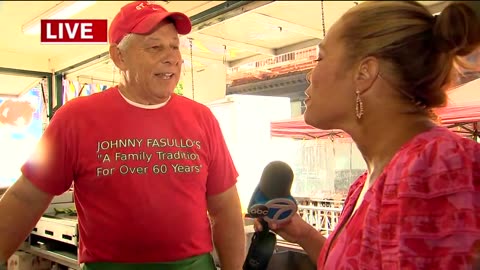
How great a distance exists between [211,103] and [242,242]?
2.59 meters

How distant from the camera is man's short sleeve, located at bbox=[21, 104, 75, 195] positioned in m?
1.31

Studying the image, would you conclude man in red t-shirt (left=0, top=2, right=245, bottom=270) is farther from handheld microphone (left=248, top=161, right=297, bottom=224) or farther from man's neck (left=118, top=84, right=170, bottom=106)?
handheld microphone (left=248, top=161, right=297, bottom=224)

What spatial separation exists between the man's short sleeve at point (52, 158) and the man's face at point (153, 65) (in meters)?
0.25

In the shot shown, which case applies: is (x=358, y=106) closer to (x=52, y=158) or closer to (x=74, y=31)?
(x=52, y=158)

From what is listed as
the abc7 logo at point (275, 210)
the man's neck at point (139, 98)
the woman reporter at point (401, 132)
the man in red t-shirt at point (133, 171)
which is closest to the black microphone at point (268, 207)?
the abc7 logo at point (275, 210)

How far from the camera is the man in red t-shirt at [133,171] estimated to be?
130 centimetres

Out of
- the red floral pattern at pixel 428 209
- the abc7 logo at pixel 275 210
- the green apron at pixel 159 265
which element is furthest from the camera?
the green apron at pixel 159 265

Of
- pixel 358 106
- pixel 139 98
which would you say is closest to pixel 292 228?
pixel 358 106

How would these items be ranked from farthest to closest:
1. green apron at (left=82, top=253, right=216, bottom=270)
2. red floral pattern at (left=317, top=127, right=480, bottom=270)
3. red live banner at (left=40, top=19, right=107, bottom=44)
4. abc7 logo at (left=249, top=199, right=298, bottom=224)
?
1. red live banner at (left=40, top=19, right=107, bottom=44)
2. green apron at (left=82, top=253, right=216, bottom=270)
3. abc7 logo at (left=249, top=199, right=298, bottom=224)
4. red floral pattern at (left=317, top=127, right=480, bottom=270)

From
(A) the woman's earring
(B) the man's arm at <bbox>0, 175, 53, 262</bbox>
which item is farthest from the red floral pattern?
(B) the man's arm at <bbox>0, 175, 53, 262</bbox>

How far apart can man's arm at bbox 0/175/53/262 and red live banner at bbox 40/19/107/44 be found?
97.2 inches

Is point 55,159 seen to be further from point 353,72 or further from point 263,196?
point 353,72

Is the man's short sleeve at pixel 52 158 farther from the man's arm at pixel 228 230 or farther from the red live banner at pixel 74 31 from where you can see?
the red live banner at pixel 74 31

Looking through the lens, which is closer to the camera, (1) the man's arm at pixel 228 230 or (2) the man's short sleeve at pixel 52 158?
(2) the man's short sleeve at pixel 52 158
